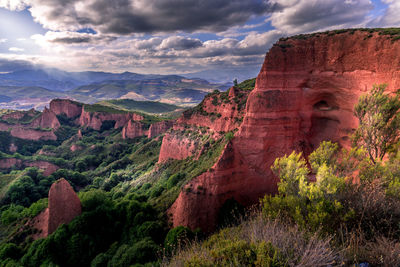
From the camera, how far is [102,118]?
398 feet

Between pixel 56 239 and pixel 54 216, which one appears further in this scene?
pixel 54 216

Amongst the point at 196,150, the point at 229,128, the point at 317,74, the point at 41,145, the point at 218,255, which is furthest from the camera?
the point at 41,145

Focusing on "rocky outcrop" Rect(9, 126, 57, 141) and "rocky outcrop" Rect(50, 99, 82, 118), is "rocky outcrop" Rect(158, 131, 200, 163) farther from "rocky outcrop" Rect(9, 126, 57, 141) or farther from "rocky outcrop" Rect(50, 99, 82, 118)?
"rocky outcrop" Rect(50, 99, 82, 118)

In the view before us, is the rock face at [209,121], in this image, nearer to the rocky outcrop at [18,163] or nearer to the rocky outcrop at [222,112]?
the rocky outcrop at [222,112]

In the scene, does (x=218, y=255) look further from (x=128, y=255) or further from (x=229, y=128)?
(x=229, y=128)

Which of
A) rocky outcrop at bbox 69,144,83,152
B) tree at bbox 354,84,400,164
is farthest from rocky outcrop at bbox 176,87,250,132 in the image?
rocky outcrop at bbox 69,144,83,152

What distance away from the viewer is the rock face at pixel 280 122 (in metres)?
22.0

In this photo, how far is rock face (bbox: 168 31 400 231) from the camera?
72.2 feet

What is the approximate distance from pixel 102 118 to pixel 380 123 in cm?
12927

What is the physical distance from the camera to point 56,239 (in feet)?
79.4

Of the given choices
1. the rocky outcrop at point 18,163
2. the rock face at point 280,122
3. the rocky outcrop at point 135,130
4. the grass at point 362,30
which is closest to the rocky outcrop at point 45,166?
the rocky outcrop at point 18,163

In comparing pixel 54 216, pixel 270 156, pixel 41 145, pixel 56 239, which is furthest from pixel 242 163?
pixel 41 145

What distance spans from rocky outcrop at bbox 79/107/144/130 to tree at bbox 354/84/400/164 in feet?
365

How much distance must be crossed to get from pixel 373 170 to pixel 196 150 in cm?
2844
